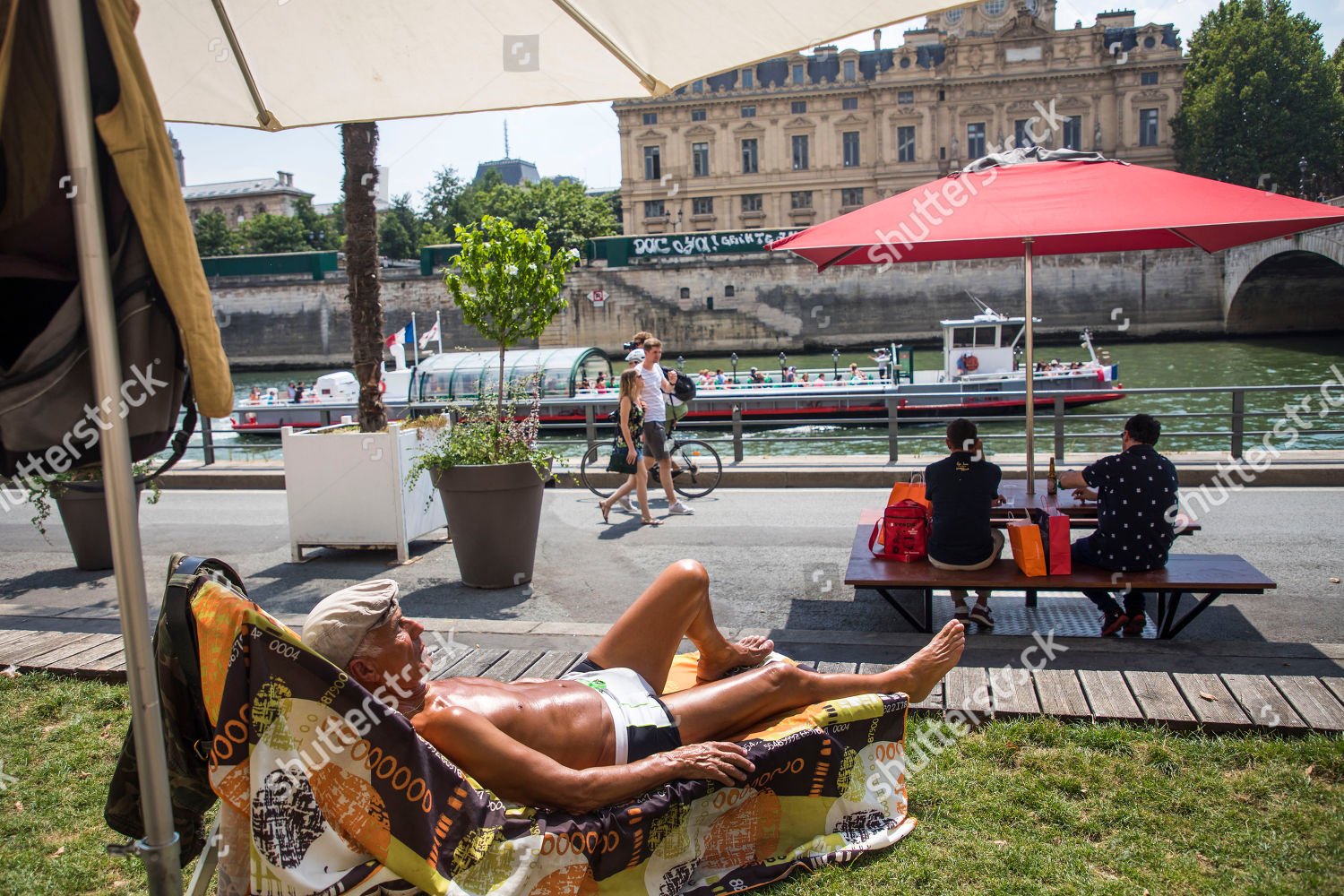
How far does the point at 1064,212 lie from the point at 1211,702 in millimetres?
2591

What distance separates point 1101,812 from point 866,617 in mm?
2495

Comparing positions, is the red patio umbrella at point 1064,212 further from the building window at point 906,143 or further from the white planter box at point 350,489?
the building window at point 906,143

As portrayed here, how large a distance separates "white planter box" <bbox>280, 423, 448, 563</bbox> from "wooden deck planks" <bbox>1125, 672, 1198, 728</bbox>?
501cm

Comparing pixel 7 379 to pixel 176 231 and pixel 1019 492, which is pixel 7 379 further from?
pixel 1019 492

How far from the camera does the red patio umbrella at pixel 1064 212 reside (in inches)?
182

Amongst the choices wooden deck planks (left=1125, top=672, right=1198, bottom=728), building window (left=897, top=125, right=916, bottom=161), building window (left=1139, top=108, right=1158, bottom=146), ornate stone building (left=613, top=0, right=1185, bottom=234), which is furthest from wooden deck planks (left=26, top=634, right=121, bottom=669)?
building window (left=1139, top=108, right=1158, bottom=146)

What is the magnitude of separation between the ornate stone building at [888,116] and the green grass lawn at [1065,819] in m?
64.7

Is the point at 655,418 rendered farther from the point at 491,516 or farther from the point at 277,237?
the point at 277,237

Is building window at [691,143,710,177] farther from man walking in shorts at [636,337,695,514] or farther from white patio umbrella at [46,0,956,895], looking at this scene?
white patio umbrella at [46,0,956,895]

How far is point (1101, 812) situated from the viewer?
2.82 meters

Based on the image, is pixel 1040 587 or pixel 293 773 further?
pixel 1040 587

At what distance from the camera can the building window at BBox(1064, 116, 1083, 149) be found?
65500 mm

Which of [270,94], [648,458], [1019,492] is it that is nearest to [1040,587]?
[1019,492]

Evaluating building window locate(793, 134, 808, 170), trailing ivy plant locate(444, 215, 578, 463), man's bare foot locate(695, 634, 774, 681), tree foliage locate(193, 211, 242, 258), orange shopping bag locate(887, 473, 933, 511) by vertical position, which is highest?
building window locate(793, 134, 808, 170)
